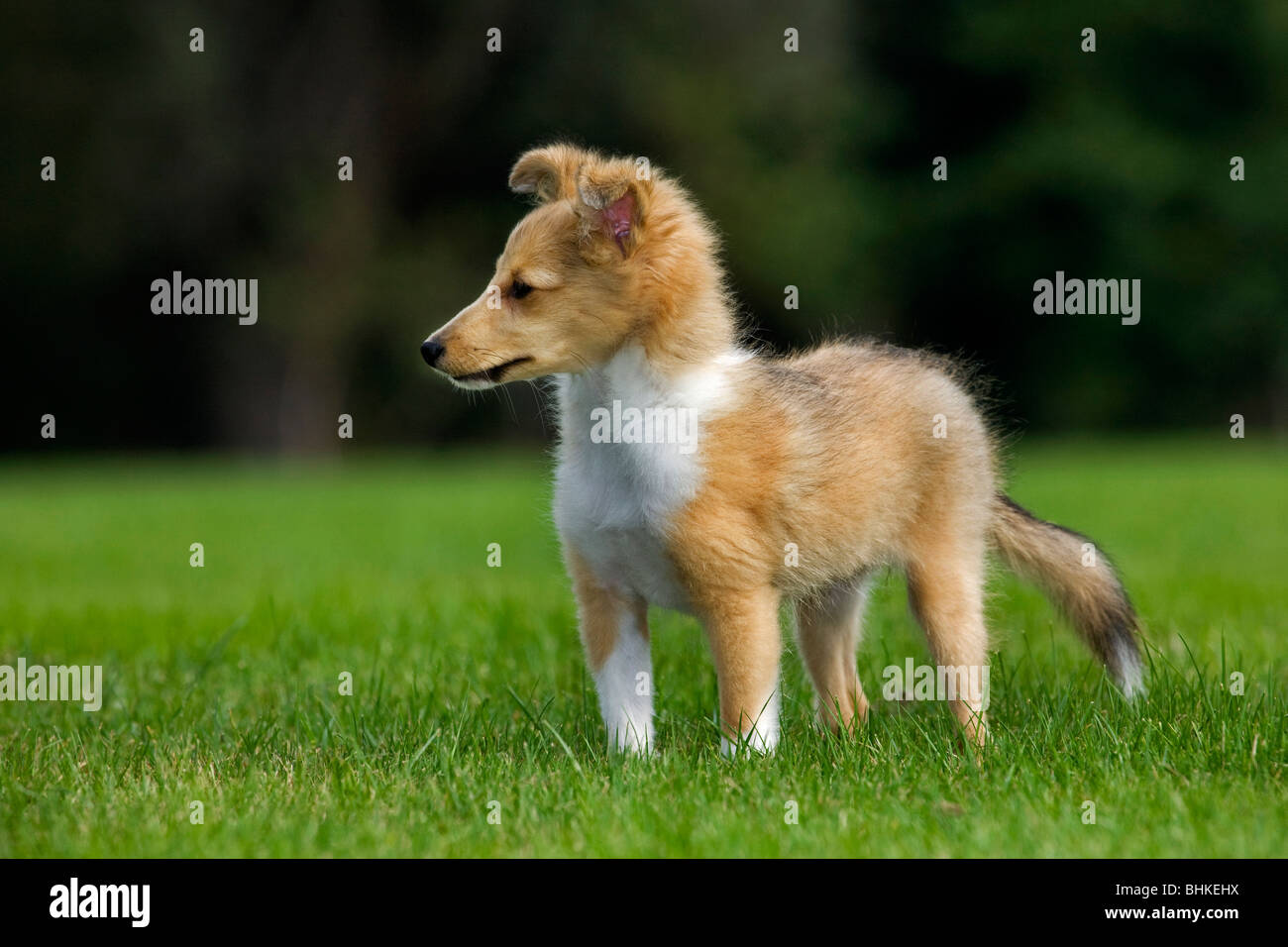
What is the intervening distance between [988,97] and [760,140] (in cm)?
656

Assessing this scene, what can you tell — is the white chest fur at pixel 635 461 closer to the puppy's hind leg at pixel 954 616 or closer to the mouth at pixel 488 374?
the mouth at pixel 488 374

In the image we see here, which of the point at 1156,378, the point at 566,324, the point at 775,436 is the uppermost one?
the point at 1156,378

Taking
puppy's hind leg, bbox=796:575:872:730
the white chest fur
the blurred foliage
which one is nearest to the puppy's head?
the white chest fur

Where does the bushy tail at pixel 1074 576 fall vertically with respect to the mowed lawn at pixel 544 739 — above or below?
above

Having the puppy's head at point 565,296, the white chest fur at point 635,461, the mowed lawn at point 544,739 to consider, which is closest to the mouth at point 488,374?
the puppy's head at point 565,296

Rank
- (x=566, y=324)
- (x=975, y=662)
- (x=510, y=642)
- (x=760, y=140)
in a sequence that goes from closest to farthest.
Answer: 1. (x=566, y=324)
2. (x=975, y=662)
3. (x=510, y=642)
4. (x=760, y=140)

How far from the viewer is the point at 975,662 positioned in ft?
17.3

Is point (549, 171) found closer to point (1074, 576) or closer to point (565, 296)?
point (565, 296)

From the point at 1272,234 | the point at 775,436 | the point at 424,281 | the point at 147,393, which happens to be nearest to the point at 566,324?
the point at 775,436

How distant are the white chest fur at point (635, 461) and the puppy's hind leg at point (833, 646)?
0.88 metres

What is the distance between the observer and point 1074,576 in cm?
567

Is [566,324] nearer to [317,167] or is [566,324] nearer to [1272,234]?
[317,167]

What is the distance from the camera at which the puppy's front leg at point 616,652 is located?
191 inches
